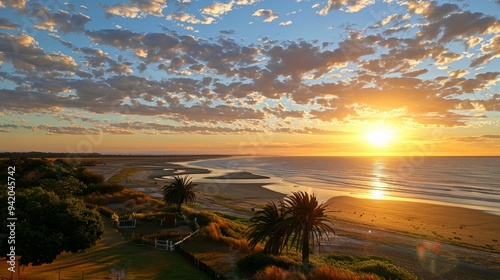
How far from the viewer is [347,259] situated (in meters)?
30.8

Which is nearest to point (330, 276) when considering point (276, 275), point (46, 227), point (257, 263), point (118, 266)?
point (276, 275)

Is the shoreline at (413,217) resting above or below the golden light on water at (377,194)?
below

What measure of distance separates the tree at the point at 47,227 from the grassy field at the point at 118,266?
1.40 m

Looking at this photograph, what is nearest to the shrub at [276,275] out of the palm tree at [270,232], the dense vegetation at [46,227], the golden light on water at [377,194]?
the palm tree at [270,232]

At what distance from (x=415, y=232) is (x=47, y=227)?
143ft

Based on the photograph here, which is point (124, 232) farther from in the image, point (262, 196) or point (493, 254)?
point (262, 196)

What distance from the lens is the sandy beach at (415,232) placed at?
32.4m

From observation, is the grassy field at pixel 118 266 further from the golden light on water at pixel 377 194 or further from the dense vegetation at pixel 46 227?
the golden light on water at pixel 377 194

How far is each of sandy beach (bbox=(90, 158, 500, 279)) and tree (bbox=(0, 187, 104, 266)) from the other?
67.9 feet

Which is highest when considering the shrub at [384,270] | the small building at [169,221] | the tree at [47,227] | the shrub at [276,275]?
Result: the tree at [47,227]

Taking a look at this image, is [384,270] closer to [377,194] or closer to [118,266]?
[118,266]

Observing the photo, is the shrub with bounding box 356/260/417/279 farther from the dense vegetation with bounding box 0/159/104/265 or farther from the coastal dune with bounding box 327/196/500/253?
the dense vegetation with bounding box 0/159/104/265

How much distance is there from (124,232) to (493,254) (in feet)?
128

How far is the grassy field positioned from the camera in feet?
69.9
